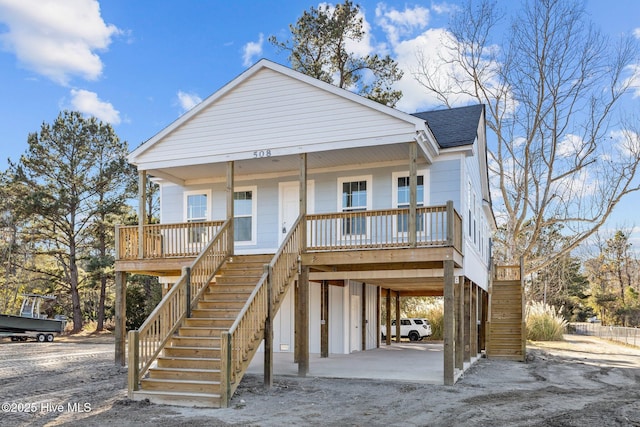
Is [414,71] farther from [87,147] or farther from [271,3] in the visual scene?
[87,147]

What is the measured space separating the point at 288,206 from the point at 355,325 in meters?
6.16

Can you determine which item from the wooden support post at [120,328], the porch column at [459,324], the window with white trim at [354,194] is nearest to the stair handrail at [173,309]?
the wooden support post at [120,328]

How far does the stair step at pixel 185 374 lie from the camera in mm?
10992

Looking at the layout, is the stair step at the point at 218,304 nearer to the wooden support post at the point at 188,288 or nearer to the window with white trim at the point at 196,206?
the wooden support post at the point at 188,288

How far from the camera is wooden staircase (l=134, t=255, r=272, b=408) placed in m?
10.7

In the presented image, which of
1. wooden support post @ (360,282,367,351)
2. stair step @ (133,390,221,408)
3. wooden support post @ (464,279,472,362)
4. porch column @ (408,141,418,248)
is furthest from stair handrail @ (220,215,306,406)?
wooden support post @ (360,282,367,351)

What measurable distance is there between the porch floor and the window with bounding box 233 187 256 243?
3.88 meters

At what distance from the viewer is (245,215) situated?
59.6 ft

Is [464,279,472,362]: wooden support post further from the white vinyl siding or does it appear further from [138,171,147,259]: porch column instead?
[138,171,147,259]: porch column

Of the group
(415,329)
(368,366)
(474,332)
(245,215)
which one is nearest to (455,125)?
(245,215)

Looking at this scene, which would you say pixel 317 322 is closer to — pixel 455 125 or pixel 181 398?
pixel 455 125

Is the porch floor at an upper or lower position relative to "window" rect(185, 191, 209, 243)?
lower

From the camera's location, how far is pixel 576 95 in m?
29.7

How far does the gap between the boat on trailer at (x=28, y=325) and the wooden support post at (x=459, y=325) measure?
832 inches
